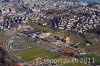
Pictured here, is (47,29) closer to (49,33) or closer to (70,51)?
(49,33)

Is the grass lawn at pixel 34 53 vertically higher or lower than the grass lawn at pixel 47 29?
higher

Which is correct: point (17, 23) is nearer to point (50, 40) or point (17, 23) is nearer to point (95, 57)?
point (50, 40)

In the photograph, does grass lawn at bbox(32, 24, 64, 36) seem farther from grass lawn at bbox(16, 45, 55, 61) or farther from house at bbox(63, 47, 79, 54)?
grass lawn at bbox(16, 45, 55, 61)

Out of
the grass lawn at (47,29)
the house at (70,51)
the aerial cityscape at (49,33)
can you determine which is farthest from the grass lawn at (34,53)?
the grass lawn at (47,29)

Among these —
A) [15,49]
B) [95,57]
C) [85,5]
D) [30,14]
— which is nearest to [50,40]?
[15,49]

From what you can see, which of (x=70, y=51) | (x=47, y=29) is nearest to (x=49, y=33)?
(x=47, y=29)

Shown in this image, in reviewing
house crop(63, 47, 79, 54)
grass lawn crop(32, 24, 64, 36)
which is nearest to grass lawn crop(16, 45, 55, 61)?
house crop(63, 47, 79, 54)

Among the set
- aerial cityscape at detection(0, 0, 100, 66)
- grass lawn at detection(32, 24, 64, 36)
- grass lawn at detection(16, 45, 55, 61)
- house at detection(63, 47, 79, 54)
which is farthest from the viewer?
grass lawn at detection(32, 24, 64, 36)

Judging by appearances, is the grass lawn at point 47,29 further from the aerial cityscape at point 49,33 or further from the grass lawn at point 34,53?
the grass lawn at point 34,53
